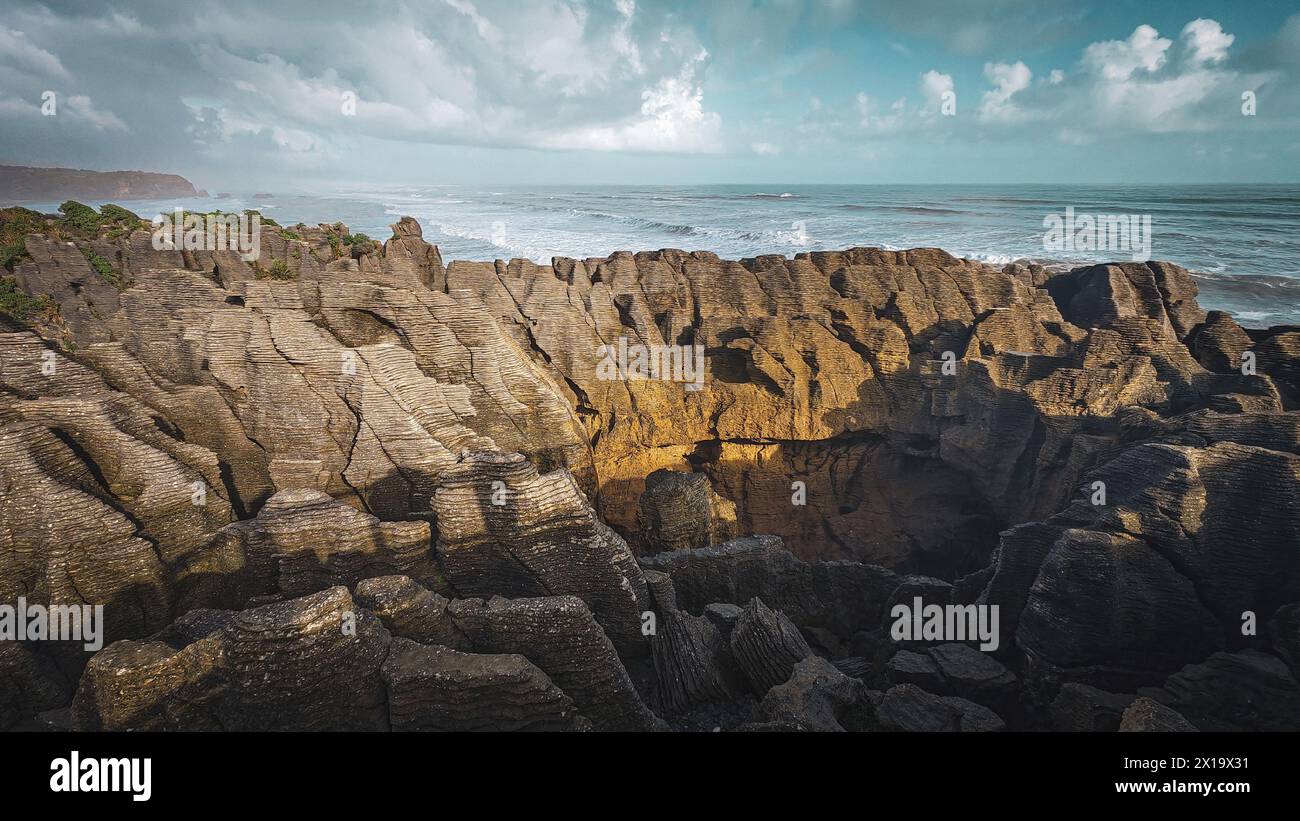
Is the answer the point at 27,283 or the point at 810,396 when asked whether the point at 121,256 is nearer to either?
the point at 27,283

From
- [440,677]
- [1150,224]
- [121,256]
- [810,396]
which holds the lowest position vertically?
[440,677]

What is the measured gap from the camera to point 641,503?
1463 centimetres

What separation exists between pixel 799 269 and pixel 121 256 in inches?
1045

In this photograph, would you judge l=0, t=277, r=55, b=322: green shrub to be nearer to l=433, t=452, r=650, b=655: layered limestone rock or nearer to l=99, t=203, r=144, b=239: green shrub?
l=99, t=203, r=144, b=239: green shrub

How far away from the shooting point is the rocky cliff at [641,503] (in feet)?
23.5

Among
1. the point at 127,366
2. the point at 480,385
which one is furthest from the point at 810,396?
the point at 127,366

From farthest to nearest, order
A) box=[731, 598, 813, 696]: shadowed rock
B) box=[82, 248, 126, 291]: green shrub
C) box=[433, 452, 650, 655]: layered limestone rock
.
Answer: box=[82, 248, 126, 291]: green shrub, box=[433, 452, 650, 655]: layered limestone rock, box=[731, 598, 813, 696]: shadowed rock

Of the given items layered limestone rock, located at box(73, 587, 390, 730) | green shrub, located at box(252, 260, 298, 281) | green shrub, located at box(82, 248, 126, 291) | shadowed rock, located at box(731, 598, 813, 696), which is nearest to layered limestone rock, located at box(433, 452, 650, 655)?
shadowed rock, located at box(731, 598, 813, 696)

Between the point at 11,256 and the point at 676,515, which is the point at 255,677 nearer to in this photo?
the point at 676,515

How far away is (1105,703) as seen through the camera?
7.70 meters

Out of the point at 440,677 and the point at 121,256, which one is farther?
the point at 121,256

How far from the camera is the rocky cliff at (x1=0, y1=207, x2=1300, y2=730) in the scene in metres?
7.17

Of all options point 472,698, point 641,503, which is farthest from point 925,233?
point 472,698

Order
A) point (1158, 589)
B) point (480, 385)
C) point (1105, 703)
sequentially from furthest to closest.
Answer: point (480, 385)
point (1158, 589)
point (1105, 703)
